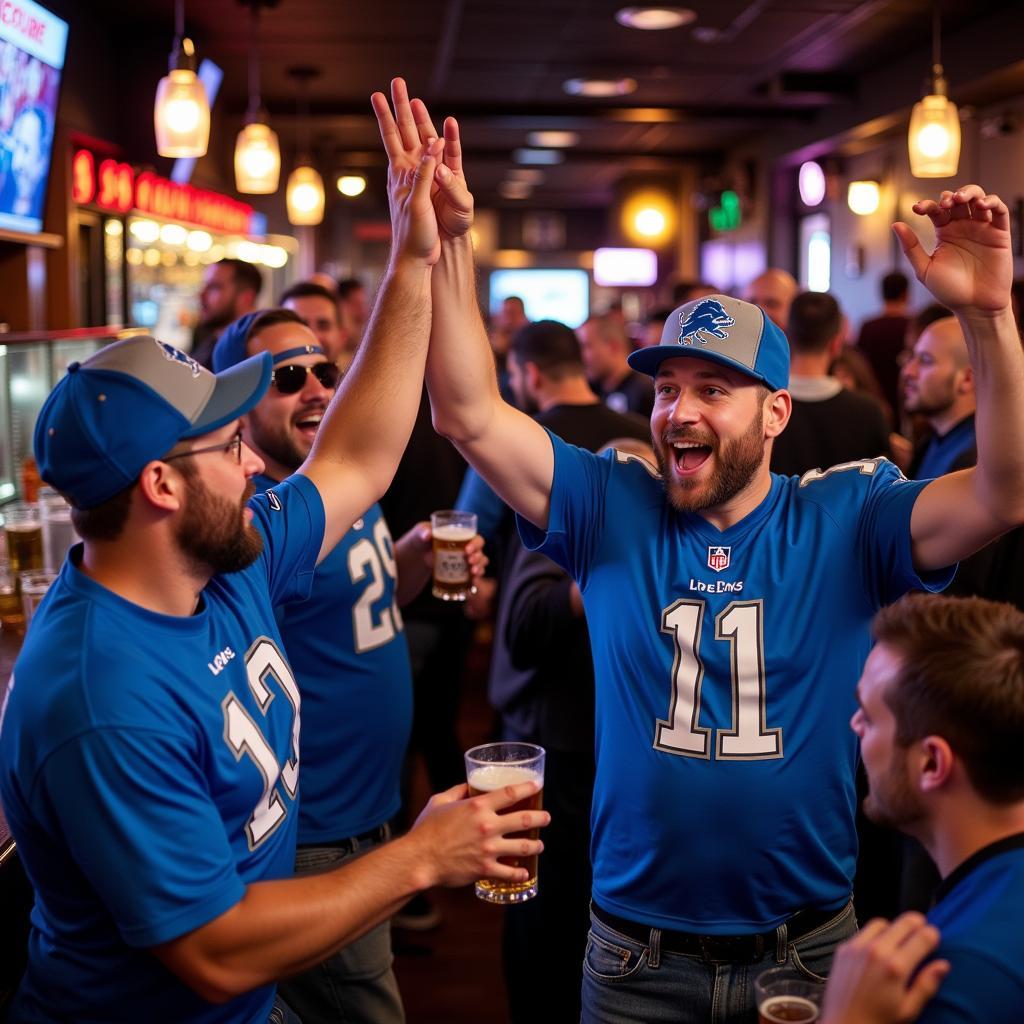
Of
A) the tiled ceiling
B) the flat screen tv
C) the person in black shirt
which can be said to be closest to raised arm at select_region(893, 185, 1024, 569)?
the person in black shirt

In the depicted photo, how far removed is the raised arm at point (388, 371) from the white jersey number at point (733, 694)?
2.00ft

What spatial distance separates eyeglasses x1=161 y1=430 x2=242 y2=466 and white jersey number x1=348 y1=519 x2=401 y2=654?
3.03ft

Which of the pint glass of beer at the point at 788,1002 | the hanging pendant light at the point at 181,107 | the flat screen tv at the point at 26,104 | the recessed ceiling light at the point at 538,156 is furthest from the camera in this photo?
the recessed ceiling light at the point at 538,156

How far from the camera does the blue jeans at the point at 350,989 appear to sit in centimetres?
242

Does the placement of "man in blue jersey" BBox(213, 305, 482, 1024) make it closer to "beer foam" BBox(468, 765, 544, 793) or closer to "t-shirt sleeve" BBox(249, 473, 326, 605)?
"t-shirt sleeve" BBox(249, 473, 326, 605)

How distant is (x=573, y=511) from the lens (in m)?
2.23

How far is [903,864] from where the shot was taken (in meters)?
3.53

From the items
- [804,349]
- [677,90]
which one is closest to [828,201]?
[677,90]

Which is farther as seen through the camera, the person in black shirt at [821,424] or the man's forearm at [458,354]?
the person in black shirt at [821,424]

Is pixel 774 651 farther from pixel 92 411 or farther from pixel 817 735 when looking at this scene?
pixel 92 411

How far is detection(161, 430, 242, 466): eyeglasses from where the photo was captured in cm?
165

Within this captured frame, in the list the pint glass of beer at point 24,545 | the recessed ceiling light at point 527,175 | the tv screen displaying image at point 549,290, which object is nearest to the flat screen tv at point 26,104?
the pint glass of beer at point 24,545

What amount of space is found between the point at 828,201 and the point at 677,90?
6.70ft

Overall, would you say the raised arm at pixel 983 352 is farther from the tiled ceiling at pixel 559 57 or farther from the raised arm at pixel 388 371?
the tiled ceiling at pixel 559 57
